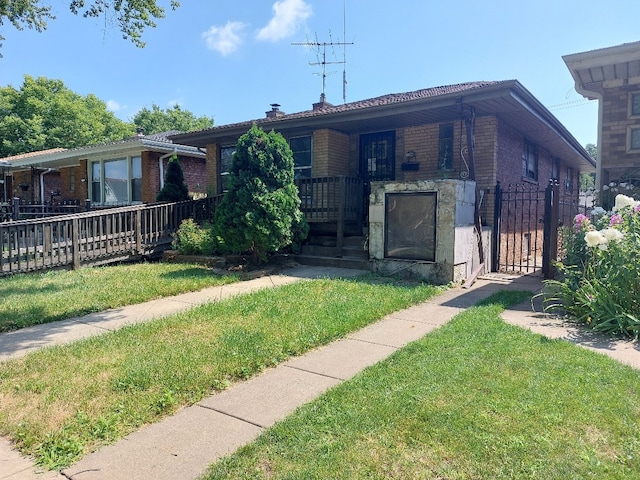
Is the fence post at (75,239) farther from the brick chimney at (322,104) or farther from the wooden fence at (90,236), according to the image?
the brick chimney at (322,104)

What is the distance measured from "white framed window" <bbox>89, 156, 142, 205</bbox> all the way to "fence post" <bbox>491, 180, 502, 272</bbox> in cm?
1259

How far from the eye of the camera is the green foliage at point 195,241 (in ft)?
31.8

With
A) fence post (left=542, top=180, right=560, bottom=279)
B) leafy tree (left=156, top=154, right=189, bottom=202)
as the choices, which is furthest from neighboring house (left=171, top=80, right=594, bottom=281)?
leafy tree (left=156, top=154, right=189, bottom=202)

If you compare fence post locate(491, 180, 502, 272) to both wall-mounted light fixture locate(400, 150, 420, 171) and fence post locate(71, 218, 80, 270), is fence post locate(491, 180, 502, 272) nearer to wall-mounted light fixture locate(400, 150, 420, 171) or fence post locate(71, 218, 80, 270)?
wall-mounted light fixture locate(400, 150, 420, 171)

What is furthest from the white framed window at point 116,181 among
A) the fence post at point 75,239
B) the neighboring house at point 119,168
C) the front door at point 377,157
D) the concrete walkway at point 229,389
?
the concrete walkway at point 229,389

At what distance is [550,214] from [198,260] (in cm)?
702

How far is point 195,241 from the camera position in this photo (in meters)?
9.91

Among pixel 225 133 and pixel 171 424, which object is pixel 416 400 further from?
pixel 225 133

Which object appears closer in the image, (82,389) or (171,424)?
(171,424)

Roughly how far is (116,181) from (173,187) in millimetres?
6716

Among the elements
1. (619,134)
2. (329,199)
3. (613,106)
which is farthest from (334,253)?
(613,106)

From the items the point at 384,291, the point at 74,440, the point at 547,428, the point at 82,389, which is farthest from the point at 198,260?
the point at 547,428

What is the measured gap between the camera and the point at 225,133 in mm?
12812

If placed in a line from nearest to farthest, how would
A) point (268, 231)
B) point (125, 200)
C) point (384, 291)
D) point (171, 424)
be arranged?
point (171, 424)
point (384, 291)
point (268, 231)
point (125, 200)
